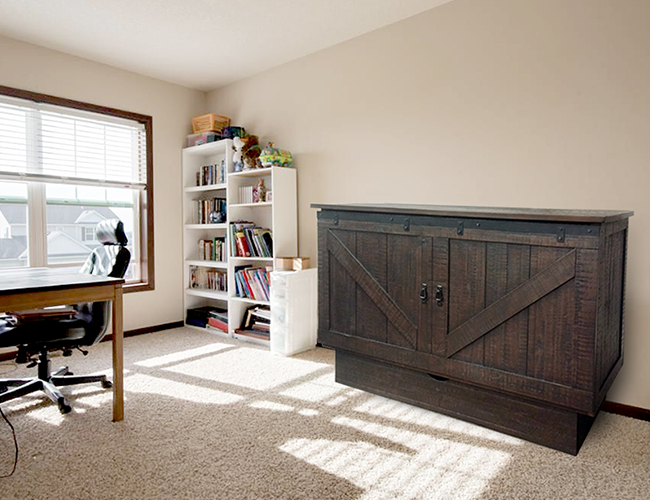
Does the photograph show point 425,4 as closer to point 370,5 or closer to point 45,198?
point 370,5

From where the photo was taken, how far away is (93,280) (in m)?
2.24

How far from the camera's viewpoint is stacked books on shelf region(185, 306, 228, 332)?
169 inches

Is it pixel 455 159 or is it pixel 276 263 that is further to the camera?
pixel 276 263

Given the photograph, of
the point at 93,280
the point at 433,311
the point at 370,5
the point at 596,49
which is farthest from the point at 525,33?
the point at 93,280

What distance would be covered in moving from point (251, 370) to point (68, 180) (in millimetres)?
2251

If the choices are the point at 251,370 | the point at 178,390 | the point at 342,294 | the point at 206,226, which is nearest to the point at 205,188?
the point at 206,226

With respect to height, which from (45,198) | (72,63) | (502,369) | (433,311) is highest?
(72,63)

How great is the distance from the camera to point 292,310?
347 cm

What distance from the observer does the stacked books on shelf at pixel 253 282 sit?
3.81m

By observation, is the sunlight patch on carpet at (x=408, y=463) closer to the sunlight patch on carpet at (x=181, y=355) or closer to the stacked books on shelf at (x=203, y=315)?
the sunlight patch on carpet at (x=181, y=355)

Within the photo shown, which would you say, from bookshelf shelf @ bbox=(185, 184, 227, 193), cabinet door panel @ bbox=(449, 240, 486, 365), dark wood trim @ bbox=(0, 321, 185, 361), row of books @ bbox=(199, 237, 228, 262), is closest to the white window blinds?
bookshelf shelf @ bbox=(185, 184, 227, 193)

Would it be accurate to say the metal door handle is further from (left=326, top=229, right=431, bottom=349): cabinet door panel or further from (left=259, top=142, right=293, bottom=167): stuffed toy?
→ (left=259, top=142, right=293, bottom=167): stuffed toy

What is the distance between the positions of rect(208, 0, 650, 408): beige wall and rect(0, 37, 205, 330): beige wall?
1290 millimetres

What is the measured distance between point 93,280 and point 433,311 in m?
1.73
